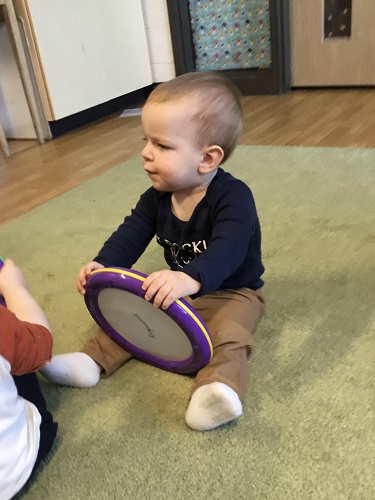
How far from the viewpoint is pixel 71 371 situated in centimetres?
86

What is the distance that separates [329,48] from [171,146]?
230 cm

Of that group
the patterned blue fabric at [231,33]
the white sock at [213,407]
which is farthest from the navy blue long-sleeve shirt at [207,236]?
the patterned blue fabric at [231,33]

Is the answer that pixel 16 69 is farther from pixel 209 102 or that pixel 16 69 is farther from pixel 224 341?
pixel 224 341

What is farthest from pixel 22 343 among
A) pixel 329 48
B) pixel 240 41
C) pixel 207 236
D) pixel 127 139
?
pixel 240 41

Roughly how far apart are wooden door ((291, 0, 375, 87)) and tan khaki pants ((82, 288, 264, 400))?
7.22 ft

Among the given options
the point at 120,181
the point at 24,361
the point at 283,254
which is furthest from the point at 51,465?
the point at 120,181

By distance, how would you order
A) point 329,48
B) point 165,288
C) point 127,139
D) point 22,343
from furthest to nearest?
point 329,48, point 127,139, point 165,288, point 22,343

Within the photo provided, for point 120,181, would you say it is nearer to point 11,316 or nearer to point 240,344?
point 240,344

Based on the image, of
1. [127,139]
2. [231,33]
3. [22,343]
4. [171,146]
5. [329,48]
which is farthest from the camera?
[231,33]

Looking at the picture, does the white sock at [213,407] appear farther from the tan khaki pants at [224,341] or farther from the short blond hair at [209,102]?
the short blond hair at [209,102]

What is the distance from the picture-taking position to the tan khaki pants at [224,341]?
2.63 feet

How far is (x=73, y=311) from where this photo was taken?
1.10m

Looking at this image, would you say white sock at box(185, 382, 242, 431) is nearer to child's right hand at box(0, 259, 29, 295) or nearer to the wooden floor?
child's right hand at box(0, 259, 29, 295)

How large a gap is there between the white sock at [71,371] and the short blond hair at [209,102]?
42 centimetres
